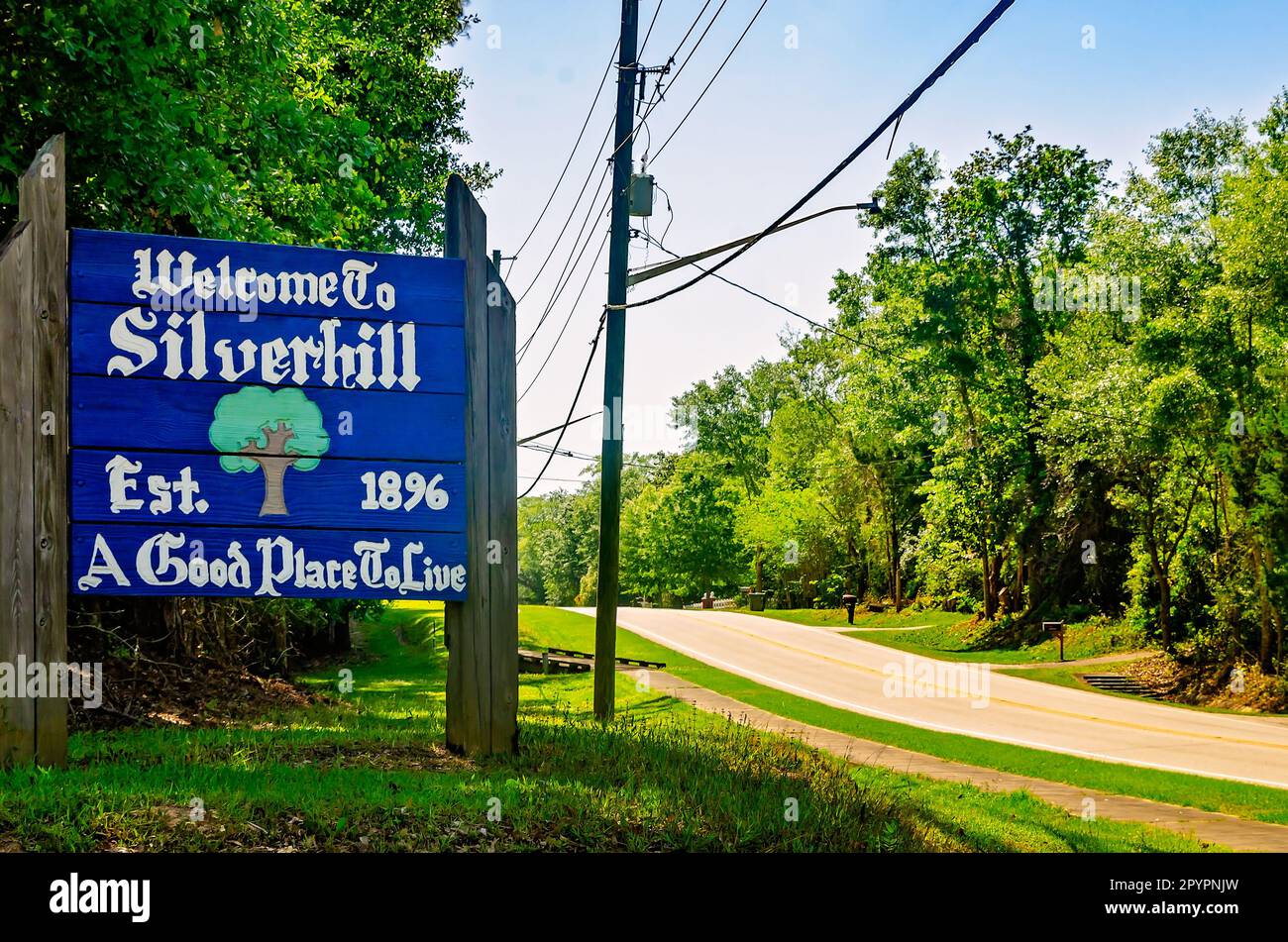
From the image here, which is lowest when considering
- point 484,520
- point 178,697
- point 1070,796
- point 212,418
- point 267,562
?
point 1070,796

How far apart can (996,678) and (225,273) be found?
25.0m

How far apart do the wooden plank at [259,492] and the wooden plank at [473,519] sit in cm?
14

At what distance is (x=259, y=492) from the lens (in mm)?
6719

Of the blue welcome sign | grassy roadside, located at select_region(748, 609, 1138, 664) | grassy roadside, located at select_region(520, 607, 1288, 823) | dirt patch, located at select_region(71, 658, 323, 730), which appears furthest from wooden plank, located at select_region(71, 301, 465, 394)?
grassy roadside, located at select_region(748, 609, 1138, 664)

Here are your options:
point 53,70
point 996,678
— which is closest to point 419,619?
point 996,678

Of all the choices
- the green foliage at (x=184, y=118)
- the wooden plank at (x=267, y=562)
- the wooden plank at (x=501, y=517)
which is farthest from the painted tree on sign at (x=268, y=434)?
the green foliage at (x=184, y=118)

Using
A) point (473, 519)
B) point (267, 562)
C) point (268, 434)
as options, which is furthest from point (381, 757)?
point (268, 434)

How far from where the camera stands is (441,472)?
7.01m

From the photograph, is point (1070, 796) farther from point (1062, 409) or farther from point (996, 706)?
point (1062, 409)

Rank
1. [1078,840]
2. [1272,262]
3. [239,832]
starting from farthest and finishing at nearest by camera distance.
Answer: [1272,262] < [1078,840] < [239,832]

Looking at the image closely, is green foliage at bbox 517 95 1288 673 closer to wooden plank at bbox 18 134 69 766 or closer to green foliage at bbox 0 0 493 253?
green foliage at bbox 0 0 493 253

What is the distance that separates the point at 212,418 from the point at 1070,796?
9.62m
